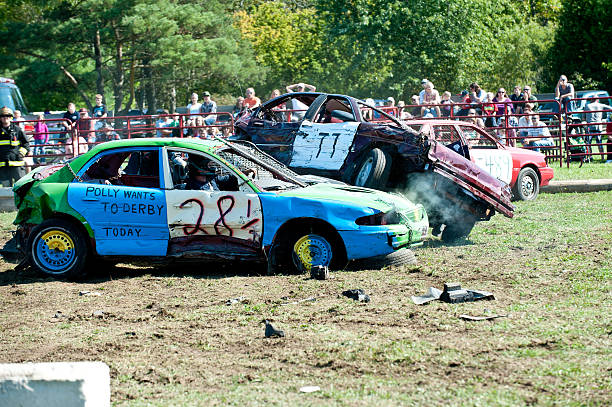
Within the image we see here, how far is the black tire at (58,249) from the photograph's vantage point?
9.31 meters

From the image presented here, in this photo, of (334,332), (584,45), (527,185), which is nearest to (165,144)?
(334,332)

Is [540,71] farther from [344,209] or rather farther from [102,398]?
[102,398]

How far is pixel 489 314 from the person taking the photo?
7094 mm

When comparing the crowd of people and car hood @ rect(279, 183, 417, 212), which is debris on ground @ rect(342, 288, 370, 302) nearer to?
car hood @ rect(279, 183, 417, 212)

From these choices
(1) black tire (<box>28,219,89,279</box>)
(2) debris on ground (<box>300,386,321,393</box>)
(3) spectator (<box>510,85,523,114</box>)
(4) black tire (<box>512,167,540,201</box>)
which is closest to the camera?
(2) debris on ground (<box>300,386,321,393</box>)

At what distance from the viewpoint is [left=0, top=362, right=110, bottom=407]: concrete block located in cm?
412

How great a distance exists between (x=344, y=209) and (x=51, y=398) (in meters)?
5.29

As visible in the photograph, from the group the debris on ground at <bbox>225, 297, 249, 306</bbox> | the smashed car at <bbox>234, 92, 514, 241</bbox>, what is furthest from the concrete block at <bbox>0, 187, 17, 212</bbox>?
the debris on ground at <bbox>225, 297, 249, 306</bbox>

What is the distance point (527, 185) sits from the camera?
16062 millimetres

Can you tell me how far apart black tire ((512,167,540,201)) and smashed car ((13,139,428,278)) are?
22.6ft

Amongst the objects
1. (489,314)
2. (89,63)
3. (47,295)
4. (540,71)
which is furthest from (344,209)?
(89,63)

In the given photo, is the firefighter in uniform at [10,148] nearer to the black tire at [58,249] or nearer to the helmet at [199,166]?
the black tire at [58,249]

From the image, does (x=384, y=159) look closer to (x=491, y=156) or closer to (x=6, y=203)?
(x=491, y=156)

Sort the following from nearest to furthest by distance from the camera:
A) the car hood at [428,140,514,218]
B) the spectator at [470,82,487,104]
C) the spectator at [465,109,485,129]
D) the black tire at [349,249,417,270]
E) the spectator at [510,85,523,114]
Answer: the black tire at [349,249,417,270] → the car hood at [428,140,514,218] → the spectator at [465,109,485,129] → the spectator at [510,85,523,114] → the spectator at [470,82,487,104]
